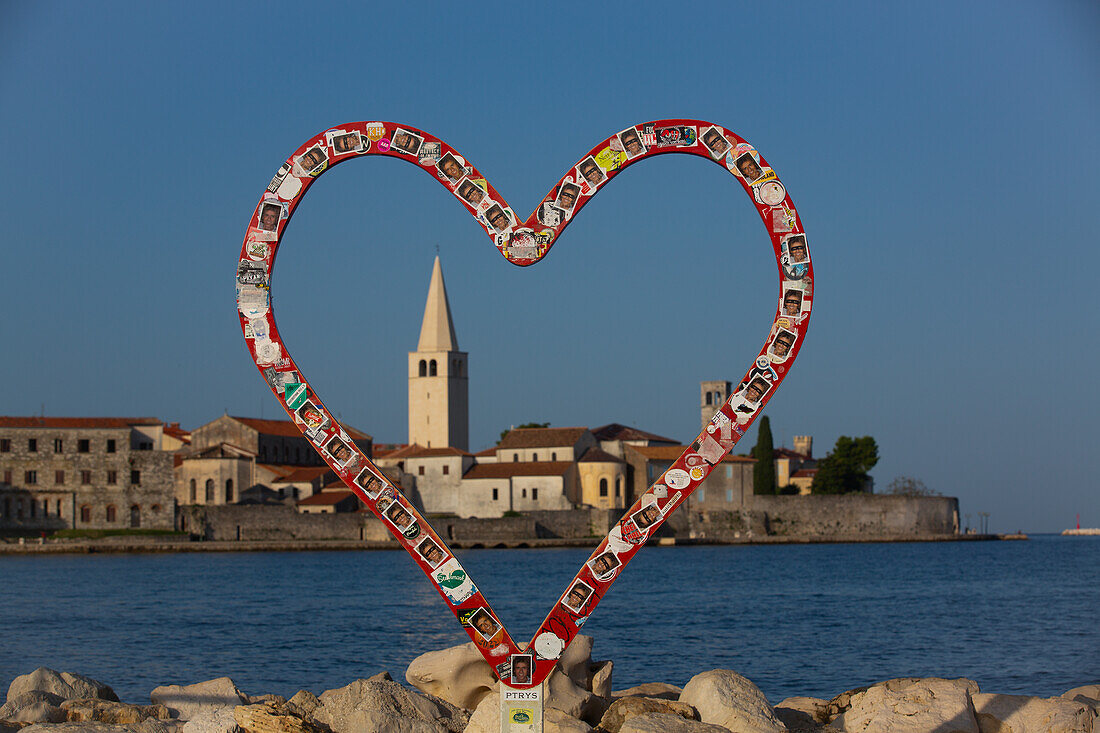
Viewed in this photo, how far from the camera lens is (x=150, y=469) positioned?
6769cm

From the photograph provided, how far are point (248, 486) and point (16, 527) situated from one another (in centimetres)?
1264

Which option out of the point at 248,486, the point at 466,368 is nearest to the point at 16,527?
the point at 248,486

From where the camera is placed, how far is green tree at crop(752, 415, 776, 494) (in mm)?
78875

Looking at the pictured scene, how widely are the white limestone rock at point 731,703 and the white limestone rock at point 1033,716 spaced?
5.42 feet

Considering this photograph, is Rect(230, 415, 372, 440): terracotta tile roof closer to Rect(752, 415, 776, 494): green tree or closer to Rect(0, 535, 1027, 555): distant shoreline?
Rect(0, 535, 1027, 555): distant shoreline

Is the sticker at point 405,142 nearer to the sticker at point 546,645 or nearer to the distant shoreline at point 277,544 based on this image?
the sticker at point 546,645

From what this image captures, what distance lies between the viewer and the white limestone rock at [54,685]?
11.7m

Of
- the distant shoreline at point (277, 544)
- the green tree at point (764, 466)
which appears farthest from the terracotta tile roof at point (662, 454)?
the distant shoreline at point (277, 544)

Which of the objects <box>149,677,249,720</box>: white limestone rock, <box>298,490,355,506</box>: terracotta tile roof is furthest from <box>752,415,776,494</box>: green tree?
<box>149,677,249,720</box>: white limestone rock

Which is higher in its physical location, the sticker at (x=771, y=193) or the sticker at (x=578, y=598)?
the sticker at (x=771, y=193)

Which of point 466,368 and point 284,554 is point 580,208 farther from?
point 466,368

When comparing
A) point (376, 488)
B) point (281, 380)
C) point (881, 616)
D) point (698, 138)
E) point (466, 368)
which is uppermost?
point (466, 368)

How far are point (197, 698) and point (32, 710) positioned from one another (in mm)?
1642

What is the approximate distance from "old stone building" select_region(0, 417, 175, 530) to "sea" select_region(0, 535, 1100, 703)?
9313 millimetres
